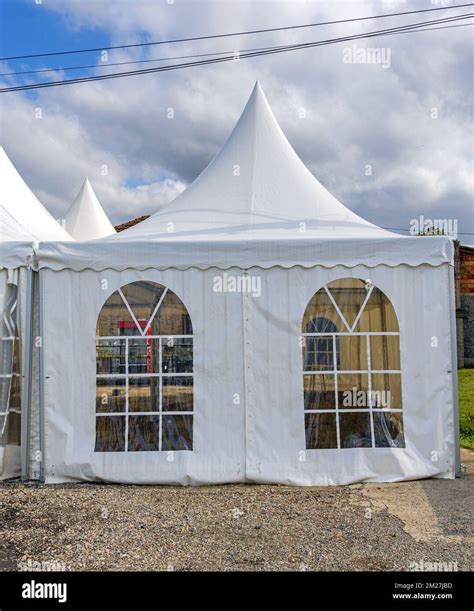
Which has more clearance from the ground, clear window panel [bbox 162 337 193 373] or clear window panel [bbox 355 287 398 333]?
clear window panel [bbox 355 287 398 333]

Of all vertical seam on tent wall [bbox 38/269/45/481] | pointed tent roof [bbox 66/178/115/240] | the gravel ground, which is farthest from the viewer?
pointed tent roof [bbox 66/178/115/240]

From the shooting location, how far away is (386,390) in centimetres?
595

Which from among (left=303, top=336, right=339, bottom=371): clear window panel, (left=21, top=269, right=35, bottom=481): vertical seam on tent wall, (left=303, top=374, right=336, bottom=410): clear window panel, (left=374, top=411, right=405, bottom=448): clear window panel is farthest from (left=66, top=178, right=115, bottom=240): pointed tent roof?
(left=374, top=411, right=405, bottom=448): clear window panel

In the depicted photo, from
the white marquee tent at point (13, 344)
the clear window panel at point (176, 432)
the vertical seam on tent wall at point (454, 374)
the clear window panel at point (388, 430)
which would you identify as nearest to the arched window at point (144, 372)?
the clear window panel at point (176, 432)

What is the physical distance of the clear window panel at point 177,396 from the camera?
18.8 ft

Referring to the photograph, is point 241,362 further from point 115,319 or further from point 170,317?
point 115,319

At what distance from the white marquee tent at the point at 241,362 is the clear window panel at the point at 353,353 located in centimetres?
5

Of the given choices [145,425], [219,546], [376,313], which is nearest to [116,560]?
[219,546]

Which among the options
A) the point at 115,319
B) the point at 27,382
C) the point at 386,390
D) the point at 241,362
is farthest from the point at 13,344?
the point at 386,390

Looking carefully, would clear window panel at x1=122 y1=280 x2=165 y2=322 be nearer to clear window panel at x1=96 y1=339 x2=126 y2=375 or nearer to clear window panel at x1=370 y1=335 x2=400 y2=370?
clear window panel at x1=96 y1=339 x2=126 y2=375

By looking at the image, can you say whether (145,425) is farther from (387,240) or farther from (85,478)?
(387,240)

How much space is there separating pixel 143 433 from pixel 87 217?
11653mm

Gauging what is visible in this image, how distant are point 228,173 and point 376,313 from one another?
7.99 feet

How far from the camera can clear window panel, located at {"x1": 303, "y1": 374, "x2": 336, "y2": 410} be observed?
5.70 metres
